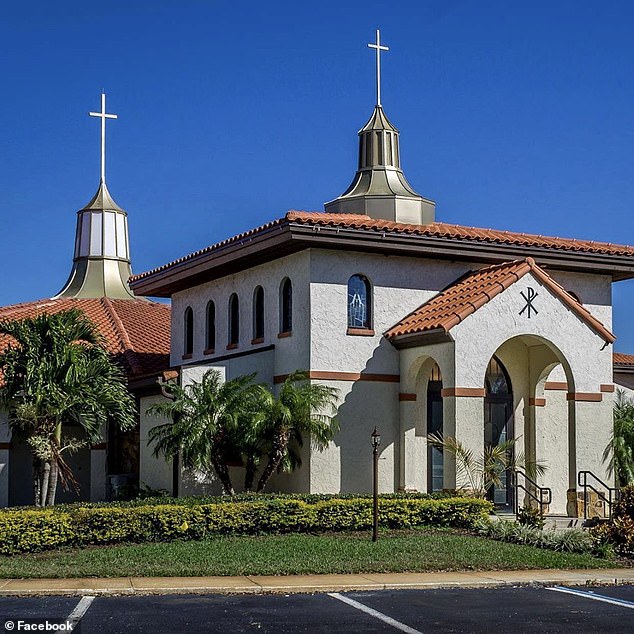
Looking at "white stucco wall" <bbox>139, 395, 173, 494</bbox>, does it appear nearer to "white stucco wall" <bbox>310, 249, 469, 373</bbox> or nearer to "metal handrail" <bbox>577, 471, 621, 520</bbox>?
"white stucco wall" <bbox>310, 249, 469, 373</bbox>

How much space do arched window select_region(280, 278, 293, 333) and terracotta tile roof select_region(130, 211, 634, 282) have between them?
144cm

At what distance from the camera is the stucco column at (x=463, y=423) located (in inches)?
961

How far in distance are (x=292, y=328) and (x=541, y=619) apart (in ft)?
43.9

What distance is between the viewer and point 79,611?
14.5 metres

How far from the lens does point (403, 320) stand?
27016 mm

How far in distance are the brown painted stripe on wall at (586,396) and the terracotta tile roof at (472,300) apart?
50.3 inches

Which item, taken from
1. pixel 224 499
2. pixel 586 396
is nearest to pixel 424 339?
pixel 586 396

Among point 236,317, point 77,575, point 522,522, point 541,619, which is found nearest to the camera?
point 541,619

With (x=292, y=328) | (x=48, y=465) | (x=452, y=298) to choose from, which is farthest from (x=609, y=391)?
(x=48, y=465)

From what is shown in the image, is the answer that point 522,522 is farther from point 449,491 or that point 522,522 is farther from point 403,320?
point 403,320

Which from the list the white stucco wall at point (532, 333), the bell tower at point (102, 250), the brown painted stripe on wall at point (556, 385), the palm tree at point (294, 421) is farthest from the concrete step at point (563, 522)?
the bell tower at point (102, 250)

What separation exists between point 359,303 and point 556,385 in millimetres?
5492

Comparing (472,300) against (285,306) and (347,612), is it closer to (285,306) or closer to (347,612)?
(285,306)

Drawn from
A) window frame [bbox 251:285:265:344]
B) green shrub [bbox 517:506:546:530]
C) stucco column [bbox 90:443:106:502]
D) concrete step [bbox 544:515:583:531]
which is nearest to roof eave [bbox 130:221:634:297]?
window frame [bbox 251:285:265:344]
